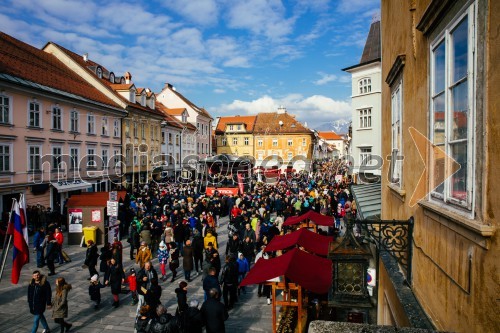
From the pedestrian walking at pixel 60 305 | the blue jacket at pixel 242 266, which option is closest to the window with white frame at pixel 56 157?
the pedestrian walking at pixel 60 305

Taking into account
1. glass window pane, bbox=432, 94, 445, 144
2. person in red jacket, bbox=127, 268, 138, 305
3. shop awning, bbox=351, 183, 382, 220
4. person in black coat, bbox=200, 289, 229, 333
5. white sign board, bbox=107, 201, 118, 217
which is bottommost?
person in red jacket, bbox=127, 268, 138, 305

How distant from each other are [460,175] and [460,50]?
2.99 feet

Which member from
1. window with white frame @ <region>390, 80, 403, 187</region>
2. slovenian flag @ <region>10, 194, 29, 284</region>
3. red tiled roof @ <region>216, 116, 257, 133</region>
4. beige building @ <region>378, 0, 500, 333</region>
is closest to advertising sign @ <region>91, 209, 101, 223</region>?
slovenian flag @ <region>10, 194, 29, 284</region>

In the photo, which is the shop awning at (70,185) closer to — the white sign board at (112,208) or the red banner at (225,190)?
the red banner at (225,190)

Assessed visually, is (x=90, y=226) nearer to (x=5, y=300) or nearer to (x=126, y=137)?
(x=5, y=300)

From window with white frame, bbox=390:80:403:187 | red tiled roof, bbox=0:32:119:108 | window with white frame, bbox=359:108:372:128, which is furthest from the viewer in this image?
window with white frame, bbox=359:108:372:128

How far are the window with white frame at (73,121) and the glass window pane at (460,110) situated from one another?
1170 inches

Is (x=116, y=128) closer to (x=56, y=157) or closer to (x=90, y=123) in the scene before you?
(x=90, y=123)

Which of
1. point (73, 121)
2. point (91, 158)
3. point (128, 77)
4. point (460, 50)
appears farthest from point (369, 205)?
point (128, 77)

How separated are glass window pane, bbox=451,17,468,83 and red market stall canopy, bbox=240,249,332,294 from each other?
5558 millimetres

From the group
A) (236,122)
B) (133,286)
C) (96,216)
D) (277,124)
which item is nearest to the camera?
(133,286)

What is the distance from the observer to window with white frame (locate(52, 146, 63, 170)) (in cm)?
2580

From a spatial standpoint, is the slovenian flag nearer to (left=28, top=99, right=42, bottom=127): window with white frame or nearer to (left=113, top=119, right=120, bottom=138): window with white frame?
(left=28, top=99, right=42, bottom=127): window with white frame

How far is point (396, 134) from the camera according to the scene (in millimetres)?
5539
